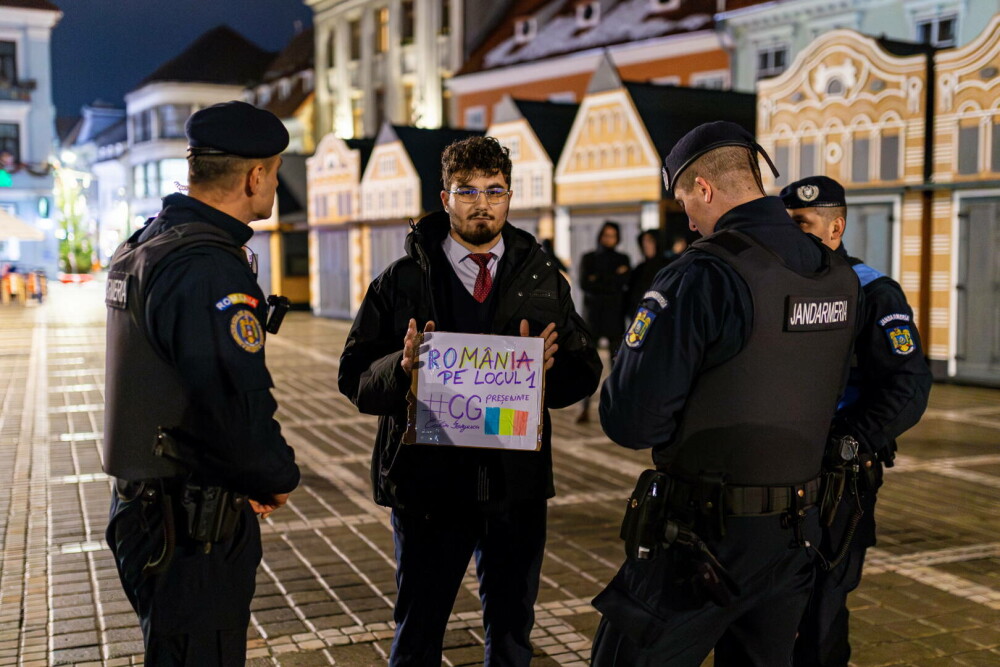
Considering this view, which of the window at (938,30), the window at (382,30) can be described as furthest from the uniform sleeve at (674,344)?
the window at (382,30)

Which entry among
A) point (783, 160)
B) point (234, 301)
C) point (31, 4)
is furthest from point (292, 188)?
point (234, 301)

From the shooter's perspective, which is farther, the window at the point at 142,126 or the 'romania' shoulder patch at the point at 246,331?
the window at the point at 142,126

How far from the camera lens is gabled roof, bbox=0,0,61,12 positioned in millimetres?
50812

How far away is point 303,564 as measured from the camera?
6.11m

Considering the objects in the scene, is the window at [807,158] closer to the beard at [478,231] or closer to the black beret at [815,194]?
the black beret at [815,194]

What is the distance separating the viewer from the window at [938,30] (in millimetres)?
21167

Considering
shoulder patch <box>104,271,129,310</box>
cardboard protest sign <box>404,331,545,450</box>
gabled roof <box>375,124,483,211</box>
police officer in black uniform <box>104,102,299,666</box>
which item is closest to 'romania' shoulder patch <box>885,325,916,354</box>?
cardboard protest sign <box>404,331,545,450</box>

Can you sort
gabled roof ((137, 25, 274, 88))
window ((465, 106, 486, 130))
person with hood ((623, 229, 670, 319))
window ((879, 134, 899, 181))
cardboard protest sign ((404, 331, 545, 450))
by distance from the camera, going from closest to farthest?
cardboard protest sign ((404, 331, 545, 450)) → person with hood ((623, 229, 670, 319)) → window ((879, 134, 899, 181)) → window ((465, 106, 486, 130)) → gabled roof ((137, 25, 274, 88))

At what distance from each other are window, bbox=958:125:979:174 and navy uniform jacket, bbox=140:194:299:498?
517 inches

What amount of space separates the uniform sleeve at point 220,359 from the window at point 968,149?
1314cm

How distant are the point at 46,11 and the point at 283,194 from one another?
28226 millimetres

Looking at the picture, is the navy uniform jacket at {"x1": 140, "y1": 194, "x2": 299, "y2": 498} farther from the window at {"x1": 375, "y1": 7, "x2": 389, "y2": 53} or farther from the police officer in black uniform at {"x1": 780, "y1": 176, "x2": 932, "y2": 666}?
the window at {"x1": 375, "y1": 7, "x2": 389, "y2": 53}

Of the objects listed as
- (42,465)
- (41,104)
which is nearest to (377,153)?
(42,465)

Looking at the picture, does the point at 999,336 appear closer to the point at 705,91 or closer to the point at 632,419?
the point at 705,91
